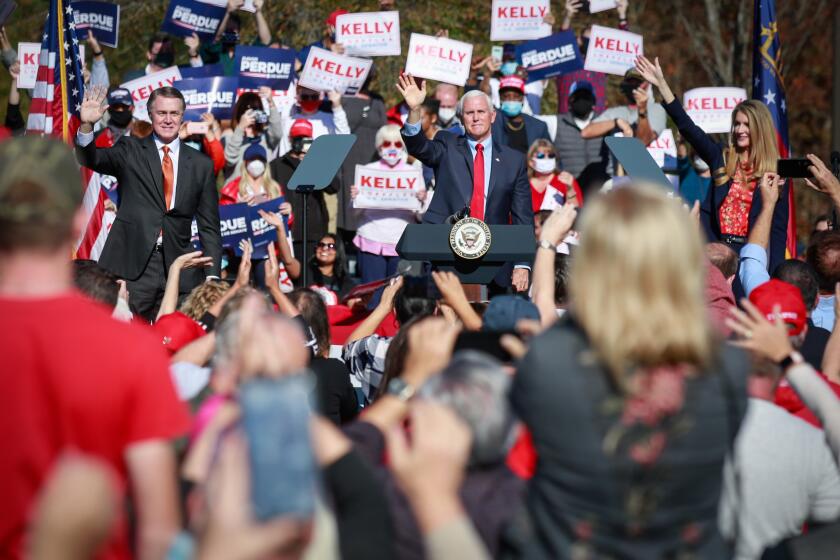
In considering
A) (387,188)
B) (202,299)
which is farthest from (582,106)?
(202,299)

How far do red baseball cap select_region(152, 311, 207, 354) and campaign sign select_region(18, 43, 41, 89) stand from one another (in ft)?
22.3

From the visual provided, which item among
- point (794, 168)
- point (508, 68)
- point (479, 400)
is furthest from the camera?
point (508, 68)

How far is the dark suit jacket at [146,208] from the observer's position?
820cm

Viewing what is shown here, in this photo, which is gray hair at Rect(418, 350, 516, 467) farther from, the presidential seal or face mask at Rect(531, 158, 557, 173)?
face mask at Rect(531, 158, 557, 173)

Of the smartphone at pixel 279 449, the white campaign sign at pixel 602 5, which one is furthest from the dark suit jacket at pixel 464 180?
the smartphone at pixel 279 449

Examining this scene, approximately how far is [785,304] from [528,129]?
7.15 m

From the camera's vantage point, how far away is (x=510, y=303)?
4.28 meters

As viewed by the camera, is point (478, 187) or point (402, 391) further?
point (478, 187)

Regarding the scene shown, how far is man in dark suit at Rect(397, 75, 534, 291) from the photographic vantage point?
847cm

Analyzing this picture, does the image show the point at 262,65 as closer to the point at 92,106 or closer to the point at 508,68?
the point at 508,68

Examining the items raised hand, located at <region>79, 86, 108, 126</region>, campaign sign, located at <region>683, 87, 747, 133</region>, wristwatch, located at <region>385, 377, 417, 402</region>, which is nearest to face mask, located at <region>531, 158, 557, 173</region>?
campaign sign, located at <region>683, 87, 747, 133</region>

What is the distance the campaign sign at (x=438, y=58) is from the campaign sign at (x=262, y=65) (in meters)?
1.59

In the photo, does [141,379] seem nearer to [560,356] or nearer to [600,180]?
[560,356]

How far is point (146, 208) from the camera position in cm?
825
